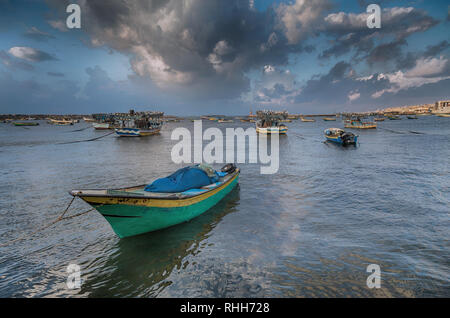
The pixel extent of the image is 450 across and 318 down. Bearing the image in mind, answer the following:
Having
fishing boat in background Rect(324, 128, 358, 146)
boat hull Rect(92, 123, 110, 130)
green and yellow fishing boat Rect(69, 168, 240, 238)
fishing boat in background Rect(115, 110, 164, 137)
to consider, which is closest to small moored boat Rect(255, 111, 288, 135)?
fishing boat in background Rect(324, 128, 358, 146)

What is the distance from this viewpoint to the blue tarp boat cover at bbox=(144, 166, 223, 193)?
35.9 feet

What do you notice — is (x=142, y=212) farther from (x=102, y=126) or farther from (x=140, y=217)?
(x=102, y=126)

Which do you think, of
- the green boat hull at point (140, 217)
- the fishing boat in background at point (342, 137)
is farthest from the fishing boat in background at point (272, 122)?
the green boat hull at point (140, 217)

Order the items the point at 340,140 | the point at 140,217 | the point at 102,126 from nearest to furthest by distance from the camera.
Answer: the point at 140,217, the point at 340,140, the point at 102,126

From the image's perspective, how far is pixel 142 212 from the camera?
891cm

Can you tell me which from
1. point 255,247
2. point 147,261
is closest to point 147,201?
point 147,261

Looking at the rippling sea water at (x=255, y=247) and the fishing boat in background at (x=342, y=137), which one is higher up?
the fishing boat in background at (x=342, y=137)

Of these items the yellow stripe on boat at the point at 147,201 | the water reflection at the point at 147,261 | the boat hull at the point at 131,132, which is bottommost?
the water reflection at the point at 147,261

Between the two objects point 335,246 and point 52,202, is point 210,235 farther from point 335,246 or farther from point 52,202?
point 52,202

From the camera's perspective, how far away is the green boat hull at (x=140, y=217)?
8.49 m

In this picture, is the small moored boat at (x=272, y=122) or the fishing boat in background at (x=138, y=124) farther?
the small moored boat at (x=272, y=122)

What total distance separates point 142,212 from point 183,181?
323cm

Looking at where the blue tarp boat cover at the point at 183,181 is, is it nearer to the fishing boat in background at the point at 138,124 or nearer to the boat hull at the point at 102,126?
the fishing boat in background at the point at 138,124
